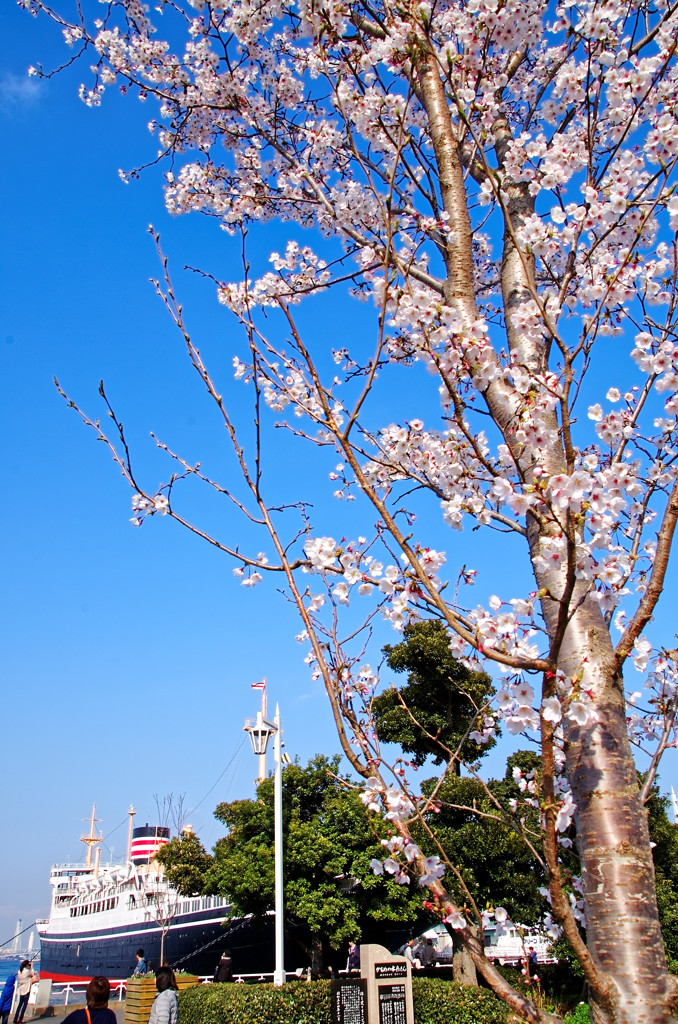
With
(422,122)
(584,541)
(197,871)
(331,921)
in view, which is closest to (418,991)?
(331,921)

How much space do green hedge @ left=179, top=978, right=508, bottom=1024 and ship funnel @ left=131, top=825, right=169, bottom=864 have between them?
3486 cm

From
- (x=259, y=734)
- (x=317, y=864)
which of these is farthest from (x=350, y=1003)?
(x=317, y=864)

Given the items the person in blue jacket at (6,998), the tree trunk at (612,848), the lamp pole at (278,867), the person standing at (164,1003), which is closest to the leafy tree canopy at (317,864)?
the lamp pole at (278,867)

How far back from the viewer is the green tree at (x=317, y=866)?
16578mm

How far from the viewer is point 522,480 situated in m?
2.04

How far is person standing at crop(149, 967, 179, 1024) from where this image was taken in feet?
21.0

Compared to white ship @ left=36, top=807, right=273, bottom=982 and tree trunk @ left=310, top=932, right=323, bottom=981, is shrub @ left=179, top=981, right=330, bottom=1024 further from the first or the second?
white ship @ left=36, top=807, right=273, bottom=982

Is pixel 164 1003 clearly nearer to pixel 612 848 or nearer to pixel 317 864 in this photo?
pixel 612 848

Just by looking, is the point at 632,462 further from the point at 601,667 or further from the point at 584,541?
the point at 601,667

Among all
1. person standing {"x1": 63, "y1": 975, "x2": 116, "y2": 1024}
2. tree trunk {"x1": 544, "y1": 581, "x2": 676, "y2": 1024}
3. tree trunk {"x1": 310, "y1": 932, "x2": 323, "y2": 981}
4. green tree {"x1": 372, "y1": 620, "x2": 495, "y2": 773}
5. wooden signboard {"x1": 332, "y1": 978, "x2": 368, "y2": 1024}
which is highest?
green tree {"x1": 372, "y1": 620, "x2": 495, "y2": 773}

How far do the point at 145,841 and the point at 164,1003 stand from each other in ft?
139

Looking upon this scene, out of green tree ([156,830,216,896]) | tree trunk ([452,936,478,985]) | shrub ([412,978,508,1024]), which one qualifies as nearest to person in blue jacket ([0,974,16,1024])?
shrub ([412,978,508,1024])

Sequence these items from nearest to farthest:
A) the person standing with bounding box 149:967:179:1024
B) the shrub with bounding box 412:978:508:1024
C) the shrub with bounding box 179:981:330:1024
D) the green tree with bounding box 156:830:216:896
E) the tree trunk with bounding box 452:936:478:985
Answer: the person standing with bounding box 149:967:179:1024, the shrub with bounding box 412:978:508:1024, the shrub with bounding box 179:981:330:1024, the tree trunk with bounding box 452:936:478:985, the green tree with bounding box 156:830:216:896

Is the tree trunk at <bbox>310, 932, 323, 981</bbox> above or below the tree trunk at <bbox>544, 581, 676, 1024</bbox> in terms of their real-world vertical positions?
below
